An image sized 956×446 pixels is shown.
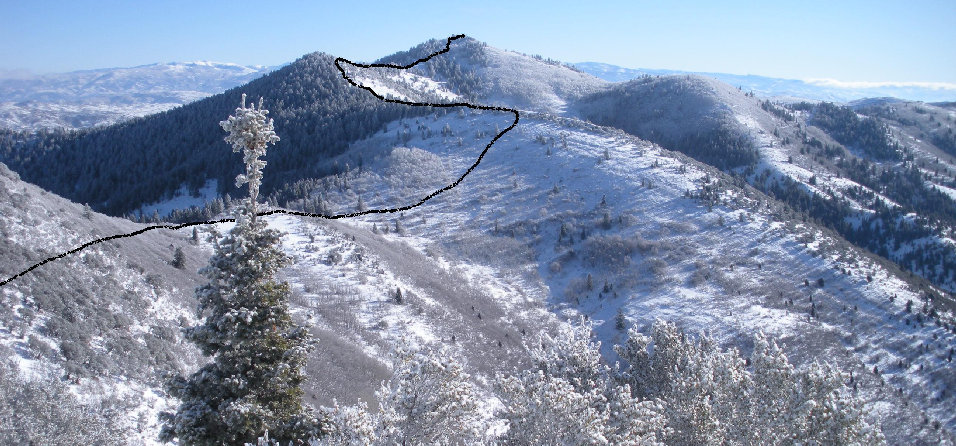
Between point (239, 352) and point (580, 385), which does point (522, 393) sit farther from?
point (239, 352)

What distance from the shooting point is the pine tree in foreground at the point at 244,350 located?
897 cm

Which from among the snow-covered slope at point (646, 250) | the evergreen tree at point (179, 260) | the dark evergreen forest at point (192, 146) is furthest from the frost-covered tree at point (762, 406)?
the dark evergreen forest at point (192, 146)

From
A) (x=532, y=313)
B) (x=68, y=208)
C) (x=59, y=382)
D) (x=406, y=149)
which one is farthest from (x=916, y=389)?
(x=406, y=149)

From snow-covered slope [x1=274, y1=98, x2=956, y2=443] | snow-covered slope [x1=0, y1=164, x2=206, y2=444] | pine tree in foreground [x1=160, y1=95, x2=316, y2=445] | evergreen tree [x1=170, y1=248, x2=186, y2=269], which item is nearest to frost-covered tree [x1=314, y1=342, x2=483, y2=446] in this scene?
pine tree in foreground [x1=160, y1=95, x2=316, y2=445]

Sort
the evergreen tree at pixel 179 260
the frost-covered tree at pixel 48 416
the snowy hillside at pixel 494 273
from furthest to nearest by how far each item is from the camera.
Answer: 1. the evergreen tree at pixel 179 260
2. the snowy hillside at pixel 494 273
3. the frost-covered tree at pixel 48 416

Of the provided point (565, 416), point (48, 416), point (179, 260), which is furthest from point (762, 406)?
point (179, 260)

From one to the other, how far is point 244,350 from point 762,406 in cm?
1460

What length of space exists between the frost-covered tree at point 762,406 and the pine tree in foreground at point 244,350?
35.2ft

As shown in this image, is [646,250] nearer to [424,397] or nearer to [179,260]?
[179,260]

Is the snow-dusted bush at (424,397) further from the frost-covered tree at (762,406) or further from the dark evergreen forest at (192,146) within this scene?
the dark evergreen forest at (192,146)

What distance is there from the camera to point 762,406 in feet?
55.1

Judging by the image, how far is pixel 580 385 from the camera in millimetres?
18781

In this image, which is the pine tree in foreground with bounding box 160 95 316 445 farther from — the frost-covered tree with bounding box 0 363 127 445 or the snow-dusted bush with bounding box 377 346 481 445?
the frost-covered tree with bounding box 0 363 127 445

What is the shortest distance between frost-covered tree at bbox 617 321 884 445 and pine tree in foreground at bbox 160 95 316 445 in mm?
10714
